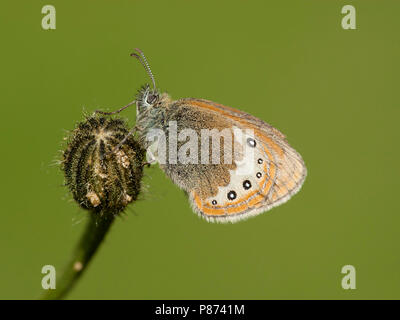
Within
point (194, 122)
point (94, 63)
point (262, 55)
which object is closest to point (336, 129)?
point (262, 55)

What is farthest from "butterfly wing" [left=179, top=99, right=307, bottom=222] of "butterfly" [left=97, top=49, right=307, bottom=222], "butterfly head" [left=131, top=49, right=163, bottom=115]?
"butterfly head" [left=131, top=49, right=163, bottom=115]

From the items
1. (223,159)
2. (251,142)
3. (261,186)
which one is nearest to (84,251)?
(223,159)

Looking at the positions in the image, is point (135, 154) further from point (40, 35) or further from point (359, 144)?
point (359, 144)

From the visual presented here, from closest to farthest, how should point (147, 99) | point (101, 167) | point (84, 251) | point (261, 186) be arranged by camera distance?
point (101, 167), point (84, 251), point (147, 99), point (261, 186)

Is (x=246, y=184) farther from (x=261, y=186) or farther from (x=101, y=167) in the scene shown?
(x=101, y=167)

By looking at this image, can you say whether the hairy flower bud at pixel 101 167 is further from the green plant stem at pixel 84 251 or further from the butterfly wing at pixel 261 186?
the butterfly wing at pixel 261 186

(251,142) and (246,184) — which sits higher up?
(251,142)

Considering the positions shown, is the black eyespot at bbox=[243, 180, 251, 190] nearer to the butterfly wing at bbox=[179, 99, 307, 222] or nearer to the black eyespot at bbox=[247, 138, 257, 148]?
the butterfly wing at bbox=[179, 99, 307, 222]
